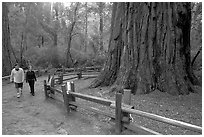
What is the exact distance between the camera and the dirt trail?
5.34m

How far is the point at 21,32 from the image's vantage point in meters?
25.4

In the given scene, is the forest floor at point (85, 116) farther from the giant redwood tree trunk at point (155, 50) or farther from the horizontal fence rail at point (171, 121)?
the horizontal fence rail at point (171, 121)

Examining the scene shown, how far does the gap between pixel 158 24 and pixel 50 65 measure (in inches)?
782

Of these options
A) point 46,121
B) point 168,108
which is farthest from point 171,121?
point 46,121

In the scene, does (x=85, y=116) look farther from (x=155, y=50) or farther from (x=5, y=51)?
(x=5, y=51)

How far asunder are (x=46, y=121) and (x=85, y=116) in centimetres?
115

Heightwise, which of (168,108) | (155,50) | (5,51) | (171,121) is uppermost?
(5,51)

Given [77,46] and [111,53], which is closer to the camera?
[111,53]

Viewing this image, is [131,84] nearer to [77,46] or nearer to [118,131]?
[118,131]

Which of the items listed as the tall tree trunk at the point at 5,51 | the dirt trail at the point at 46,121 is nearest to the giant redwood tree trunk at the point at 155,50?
the dirt trail at the point at 46,121

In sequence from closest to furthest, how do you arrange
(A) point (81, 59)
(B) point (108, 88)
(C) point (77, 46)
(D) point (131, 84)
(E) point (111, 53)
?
(D) point (131, 84) < (B) point (108, 88) < (E) point (111, 53) < (A) point (81, 59) < (C) point (77, 46)

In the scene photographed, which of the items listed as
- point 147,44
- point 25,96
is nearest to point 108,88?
point 147,44

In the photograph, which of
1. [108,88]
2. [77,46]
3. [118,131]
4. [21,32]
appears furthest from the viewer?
[77,46]

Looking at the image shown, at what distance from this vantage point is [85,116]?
631 cm
